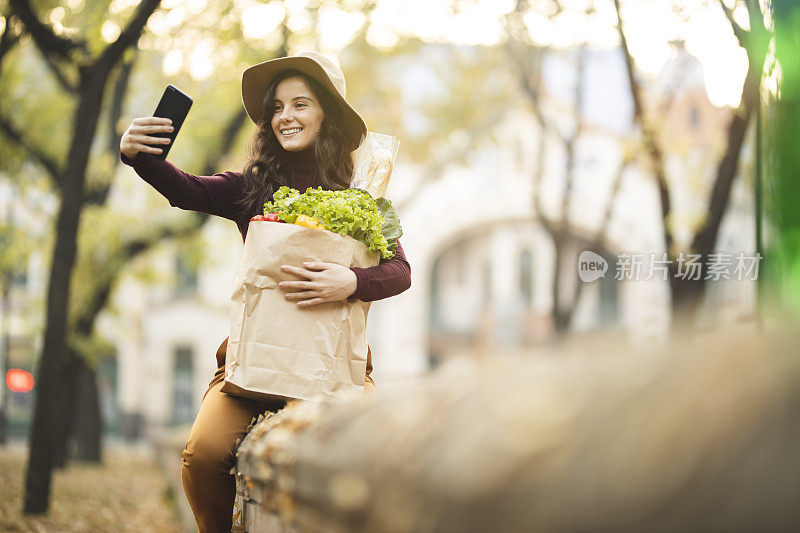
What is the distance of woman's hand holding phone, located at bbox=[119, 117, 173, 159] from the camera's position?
2.94 m

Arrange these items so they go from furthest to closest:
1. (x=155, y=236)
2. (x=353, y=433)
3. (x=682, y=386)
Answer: (x=155, y=236)
(x=353, y=433)
(x=682, y=386)

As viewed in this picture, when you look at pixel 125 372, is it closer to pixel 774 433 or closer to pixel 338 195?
pixel 338 195

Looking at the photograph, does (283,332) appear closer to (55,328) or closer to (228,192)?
(228,192)

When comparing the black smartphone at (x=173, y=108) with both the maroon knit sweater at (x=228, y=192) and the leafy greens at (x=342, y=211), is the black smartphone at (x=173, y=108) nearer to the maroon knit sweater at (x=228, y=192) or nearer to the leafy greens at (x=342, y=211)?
the maroon knit sweater at (x=228, y=192)

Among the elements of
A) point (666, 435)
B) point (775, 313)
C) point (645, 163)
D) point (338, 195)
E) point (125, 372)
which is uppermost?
point (645, 163)

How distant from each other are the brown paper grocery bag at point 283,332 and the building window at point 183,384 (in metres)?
29.2

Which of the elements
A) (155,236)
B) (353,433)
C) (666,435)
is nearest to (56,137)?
(155,236)

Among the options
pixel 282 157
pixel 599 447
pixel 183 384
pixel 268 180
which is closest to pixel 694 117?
pixel 183 384

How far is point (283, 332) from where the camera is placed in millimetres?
2637

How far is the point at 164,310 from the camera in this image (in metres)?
31.2

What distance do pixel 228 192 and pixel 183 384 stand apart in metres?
29.2

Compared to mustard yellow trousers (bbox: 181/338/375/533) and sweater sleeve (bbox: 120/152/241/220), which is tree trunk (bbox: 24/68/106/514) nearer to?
sweater sleeve (bbox: 120/152/241/220)

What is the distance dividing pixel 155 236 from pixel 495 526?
36.5ft

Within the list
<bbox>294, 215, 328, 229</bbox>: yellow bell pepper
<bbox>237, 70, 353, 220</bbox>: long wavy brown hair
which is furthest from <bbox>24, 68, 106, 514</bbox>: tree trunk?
<bbox>294, 215, 328, 229</bbox>: yellow bell pepper
